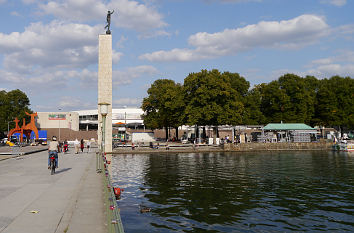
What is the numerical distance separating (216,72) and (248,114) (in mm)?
14496

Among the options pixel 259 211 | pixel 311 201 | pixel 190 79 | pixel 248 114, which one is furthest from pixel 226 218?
pixel 248 114

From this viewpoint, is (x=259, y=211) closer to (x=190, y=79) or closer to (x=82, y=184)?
(x=82, y=184)

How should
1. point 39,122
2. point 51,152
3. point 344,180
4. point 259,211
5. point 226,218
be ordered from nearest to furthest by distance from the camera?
1. point 226,218
2. point 259,211
3. point 51,152
4. point 344,180
5. point 39,122

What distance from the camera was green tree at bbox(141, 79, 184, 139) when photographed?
7581 centimetres

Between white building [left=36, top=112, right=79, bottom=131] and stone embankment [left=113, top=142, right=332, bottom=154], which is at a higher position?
white building [left=36, top=112, right=79, bottom=131]

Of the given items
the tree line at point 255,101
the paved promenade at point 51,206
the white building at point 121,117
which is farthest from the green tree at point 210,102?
the white building at point 121,117

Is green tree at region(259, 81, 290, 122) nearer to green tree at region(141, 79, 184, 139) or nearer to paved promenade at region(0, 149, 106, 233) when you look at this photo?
green tree at region(141, 79, 184, 139)

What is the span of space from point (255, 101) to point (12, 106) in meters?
74.1

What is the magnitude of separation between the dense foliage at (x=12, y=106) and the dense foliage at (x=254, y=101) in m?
41.8

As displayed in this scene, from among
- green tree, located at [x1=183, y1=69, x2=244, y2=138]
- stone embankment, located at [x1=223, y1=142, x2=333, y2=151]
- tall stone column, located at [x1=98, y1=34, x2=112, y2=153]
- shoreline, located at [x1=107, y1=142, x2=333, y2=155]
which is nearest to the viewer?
tall stone column, located at [x1=98, y1=34, x2=112, y2=153]

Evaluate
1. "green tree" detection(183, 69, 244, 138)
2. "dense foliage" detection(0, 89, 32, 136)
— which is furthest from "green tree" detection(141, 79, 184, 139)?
"dense foliage" detection(0, 89, 32, 136)

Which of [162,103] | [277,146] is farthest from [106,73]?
[277,146]

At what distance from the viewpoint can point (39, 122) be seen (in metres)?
126

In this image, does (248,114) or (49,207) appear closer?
(49,207)
